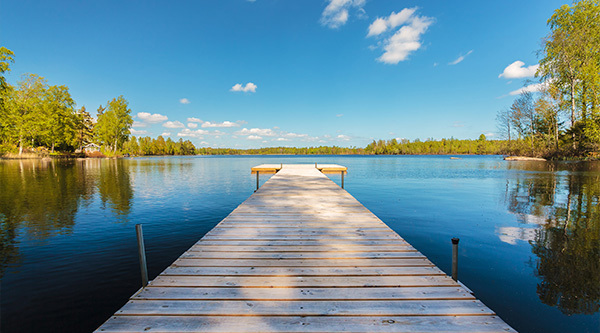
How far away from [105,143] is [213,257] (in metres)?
88.9

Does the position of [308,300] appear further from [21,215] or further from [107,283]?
[21,215]

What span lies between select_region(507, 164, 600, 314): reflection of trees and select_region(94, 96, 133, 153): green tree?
84.8m

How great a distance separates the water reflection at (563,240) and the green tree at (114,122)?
84.8 metres

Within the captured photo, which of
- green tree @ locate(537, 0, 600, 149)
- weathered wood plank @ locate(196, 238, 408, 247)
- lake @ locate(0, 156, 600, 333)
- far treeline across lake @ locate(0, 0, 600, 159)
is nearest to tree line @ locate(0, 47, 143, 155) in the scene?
far treeline across lake @ locate(0, 0, 600, 159)

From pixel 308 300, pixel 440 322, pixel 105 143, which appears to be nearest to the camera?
pixel 440 322

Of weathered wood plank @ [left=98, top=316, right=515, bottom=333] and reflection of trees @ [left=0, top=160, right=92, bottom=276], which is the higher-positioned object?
weathered wood plank @ [left=98, top=316, right=515, bottom=333]

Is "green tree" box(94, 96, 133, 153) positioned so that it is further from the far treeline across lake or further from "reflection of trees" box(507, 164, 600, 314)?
"reflection of trees" box(507, 164, 600, 314)

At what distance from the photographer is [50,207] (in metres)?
11.8

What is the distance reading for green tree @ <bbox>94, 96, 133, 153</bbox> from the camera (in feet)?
225

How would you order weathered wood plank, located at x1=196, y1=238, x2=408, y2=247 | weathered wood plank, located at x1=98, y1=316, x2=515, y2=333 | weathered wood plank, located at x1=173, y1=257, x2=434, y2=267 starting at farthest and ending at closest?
weathered wood plank, located at x1=196, y1=238, x2=408, y2=247, weathered wood plank, located at x1=173, y1=257, x2=434, y2=267, weathered wood plank, located at x1=98, y1=316, x2=515, y2=333

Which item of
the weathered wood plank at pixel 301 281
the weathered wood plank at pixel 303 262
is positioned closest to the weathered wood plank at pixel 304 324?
the weathered wood plank at pixel 301 281

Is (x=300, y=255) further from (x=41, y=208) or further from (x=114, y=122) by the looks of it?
(x=114, y=122)

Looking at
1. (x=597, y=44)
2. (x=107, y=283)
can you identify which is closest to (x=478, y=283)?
(x=107, y=283)

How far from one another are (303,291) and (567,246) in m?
8.56
